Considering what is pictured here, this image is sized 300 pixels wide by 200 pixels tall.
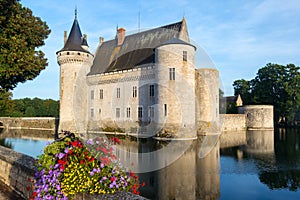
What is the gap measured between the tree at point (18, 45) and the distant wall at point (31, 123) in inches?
787

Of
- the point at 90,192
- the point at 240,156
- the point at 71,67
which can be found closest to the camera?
the point at 90,192

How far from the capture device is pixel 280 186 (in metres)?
6.53

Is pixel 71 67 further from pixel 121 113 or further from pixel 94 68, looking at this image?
pixel 121 113

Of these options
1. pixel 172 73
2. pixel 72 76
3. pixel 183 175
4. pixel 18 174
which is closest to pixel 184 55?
pixel 172 73

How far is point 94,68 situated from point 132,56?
468 centimetres

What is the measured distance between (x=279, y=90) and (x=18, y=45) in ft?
108

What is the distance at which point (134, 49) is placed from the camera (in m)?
22.1

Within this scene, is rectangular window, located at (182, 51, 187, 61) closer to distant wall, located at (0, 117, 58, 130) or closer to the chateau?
the chateau

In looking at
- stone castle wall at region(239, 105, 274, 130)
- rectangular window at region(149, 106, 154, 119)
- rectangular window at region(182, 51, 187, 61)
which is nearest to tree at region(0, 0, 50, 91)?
rectangular window at region(182, 51, 187, 61)

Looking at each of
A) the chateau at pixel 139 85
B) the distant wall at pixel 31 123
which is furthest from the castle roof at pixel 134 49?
the distant wall at pixel 31 123

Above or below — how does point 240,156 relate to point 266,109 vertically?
below

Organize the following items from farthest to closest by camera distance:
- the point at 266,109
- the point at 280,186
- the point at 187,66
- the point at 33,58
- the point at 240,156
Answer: the point at 266,109, the point at 187,66, the point at 240,156, the point at 33,58, the point at 280,186

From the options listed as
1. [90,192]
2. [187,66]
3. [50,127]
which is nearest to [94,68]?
[50,127]

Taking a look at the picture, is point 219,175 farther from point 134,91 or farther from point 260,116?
point 260,116
